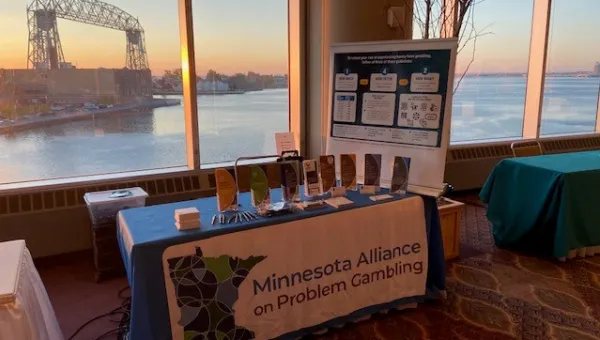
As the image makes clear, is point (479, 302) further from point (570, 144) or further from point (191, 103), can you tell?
point (570, 144)

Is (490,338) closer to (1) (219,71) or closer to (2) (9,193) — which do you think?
(1) (219,71)

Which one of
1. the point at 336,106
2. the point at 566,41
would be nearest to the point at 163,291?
the point at 336,106

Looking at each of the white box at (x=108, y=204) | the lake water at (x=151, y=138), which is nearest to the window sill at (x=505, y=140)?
the lake water at (x=151, y=138)

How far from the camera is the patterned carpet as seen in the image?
2.55m

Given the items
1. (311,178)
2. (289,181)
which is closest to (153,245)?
(289,181)

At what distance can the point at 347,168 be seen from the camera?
2.73 m

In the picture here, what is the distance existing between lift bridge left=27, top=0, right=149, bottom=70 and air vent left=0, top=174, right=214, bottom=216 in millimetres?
1029

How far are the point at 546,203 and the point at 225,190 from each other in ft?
8.47

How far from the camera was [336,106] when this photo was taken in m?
3.03

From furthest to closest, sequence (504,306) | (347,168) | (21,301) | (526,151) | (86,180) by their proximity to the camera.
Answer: (526,151), (86,180), (504,306), (347,168), (21,301)

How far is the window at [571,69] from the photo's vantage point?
5.99 meters

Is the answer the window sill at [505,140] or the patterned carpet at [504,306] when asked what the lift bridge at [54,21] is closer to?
the patterned carpet at [504,306]

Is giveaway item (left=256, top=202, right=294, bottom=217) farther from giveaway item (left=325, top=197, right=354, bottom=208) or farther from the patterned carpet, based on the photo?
the patterned carpet

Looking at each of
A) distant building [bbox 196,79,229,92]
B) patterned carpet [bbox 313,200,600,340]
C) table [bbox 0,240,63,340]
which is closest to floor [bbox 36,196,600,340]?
patterned carpet [bbox 313,200,600,340]
